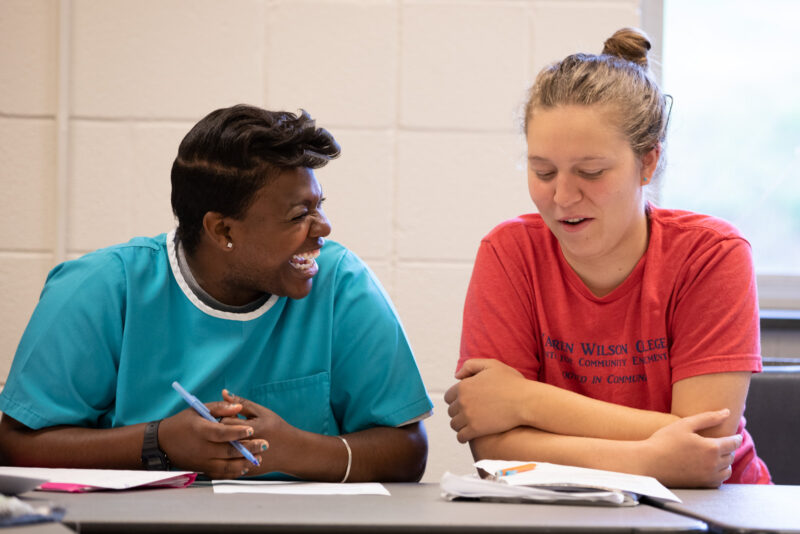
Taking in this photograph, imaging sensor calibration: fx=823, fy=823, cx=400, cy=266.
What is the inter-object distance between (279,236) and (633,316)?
691 mm

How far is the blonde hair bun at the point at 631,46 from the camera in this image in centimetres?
164

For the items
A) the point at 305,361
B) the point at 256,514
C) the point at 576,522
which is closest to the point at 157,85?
the point at 305,361

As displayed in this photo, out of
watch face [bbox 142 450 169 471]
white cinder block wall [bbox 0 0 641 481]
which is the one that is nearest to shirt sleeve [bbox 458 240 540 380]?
watch face [bbox 142 450 169 471]

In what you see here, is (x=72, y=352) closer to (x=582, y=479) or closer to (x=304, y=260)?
(x=304, y=260)

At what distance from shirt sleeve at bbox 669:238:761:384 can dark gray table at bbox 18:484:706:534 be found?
0.44 metres

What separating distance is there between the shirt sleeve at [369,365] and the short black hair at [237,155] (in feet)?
0.82

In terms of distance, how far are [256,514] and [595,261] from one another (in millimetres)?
884

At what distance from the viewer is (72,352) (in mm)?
1505

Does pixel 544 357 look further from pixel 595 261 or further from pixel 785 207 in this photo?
pixel 785 207

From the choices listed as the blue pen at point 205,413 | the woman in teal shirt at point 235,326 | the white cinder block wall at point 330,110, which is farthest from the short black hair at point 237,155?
the white cinder block wall at point 330,110

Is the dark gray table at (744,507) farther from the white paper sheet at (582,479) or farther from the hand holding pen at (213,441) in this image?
the hand holding pen at (213,441)

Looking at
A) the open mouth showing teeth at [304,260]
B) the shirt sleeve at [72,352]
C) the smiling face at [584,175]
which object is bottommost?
the shirt sleeve at [72,352]

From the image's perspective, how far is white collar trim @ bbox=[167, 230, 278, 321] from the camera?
1.60 metres

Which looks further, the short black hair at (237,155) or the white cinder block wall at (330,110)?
the white cinder block wall at (330,110)
